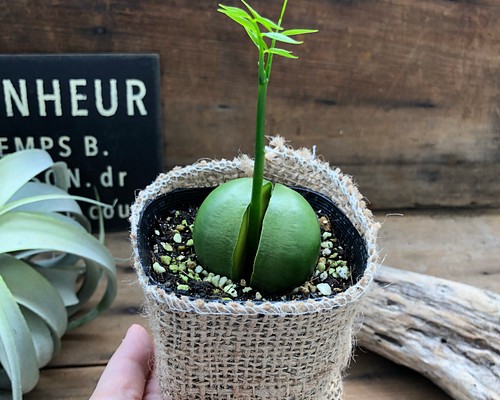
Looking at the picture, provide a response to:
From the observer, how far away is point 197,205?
1.19ft

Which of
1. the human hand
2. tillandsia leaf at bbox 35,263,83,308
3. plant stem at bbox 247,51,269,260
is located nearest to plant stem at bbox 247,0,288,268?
plant stem at bbox 247,51,269,260

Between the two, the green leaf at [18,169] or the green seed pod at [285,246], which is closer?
the green seed pod at [285,246]

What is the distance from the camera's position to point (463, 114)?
63cm

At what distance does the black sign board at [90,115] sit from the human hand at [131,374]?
21cm

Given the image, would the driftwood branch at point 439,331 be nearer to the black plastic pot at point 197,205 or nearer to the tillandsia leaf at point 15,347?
the black plastic pot at point 197,205

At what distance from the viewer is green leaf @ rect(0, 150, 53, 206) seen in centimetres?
46

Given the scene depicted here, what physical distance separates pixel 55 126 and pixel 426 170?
41cm

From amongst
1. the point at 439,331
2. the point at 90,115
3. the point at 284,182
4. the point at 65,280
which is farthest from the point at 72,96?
the point at 439,331

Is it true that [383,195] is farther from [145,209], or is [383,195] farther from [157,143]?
[145,209]

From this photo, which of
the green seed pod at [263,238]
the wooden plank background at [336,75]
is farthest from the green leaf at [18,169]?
the green seed pod at [263,238]

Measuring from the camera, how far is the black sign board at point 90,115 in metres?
0.54

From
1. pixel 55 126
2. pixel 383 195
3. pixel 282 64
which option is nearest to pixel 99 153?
pixel 55 126

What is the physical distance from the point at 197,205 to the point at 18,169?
0.19 meters

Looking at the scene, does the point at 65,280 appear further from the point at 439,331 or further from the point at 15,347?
the point at 439,331
